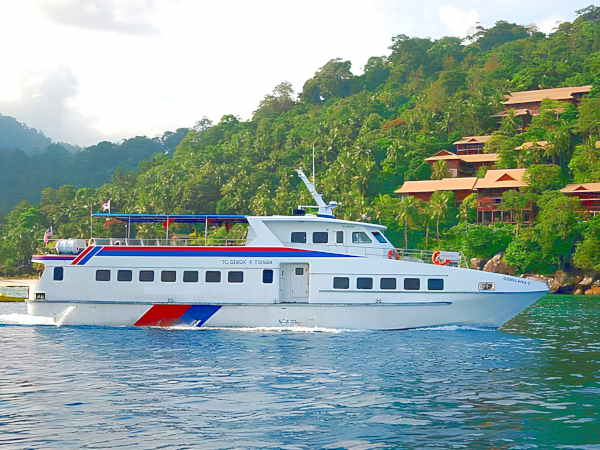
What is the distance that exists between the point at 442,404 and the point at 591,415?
9.17 feet

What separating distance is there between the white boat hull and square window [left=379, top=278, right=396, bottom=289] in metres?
0.62

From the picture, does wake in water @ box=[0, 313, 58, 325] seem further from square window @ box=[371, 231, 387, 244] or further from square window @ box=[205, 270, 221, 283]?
square window @ box=[371, 231, 387, 244]

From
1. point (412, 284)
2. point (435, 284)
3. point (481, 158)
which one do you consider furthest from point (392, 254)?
point (481, 158)

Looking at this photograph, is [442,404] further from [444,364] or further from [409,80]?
[409,80]

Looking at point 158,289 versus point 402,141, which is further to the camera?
point 402,141

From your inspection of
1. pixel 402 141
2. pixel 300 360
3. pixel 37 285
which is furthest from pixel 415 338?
pixel 402 141

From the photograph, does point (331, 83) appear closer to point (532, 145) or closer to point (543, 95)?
point (543, 95)

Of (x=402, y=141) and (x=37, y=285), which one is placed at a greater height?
(x=402, y=141)

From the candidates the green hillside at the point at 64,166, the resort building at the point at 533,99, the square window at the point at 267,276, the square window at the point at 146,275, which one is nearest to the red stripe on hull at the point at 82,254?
the square window at the point at 146,275

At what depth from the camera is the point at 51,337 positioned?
22.6 metres

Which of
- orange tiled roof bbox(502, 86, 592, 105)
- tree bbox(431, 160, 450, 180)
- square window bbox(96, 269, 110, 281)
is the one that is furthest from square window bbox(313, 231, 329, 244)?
orange tiled roof bbox(502, 86, 592, 105)

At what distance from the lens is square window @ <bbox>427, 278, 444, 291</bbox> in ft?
76.9

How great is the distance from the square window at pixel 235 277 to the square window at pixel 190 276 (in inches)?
47.1

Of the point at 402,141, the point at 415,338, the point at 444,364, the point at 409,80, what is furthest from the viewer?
the point at 409,80
